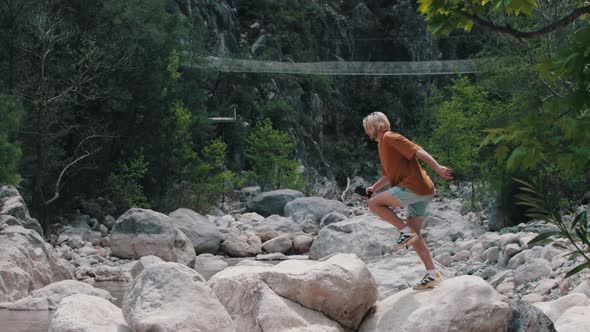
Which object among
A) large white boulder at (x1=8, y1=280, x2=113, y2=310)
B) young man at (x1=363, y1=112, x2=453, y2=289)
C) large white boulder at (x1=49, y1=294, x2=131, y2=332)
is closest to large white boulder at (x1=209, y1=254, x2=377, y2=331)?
young man at (x1=363, y1=112, x2=453, y2=289)

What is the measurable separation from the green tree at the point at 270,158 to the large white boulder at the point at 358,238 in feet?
73.5

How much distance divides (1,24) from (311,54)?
3236 cm

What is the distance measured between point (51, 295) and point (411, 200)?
652 centimetres

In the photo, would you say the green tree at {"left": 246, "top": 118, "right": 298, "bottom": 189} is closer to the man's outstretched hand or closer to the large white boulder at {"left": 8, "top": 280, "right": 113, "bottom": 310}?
the large white boulder at {"left": 8, "top": 280, "right": 113, "bottom": 310}

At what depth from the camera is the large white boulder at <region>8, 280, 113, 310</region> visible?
428 inches

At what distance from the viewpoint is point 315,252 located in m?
15.5

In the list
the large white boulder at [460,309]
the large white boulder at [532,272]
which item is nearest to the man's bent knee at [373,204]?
the large white boulder at [460,309]

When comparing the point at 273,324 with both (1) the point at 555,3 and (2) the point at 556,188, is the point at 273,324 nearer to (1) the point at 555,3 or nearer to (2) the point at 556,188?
(1) the point at 555,3

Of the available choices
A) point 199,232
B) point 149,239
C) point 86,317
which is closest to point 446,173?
point 86,317

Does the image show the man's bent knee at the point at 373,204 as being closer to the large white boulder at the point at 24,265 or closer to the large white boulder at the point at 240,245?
the large white boulder at the point at 24,265

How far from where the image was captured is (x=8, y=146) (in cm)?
1450

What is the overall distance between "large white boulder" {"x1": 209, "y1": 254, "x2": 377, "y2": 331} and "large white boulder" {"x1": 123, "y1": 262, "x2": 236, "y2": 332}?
1.06 ft

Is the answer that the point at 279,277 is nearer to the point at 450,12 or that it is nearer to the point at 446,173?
the point at 446,173

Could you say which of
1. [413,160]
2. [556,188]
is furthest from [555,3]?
[413,160]
